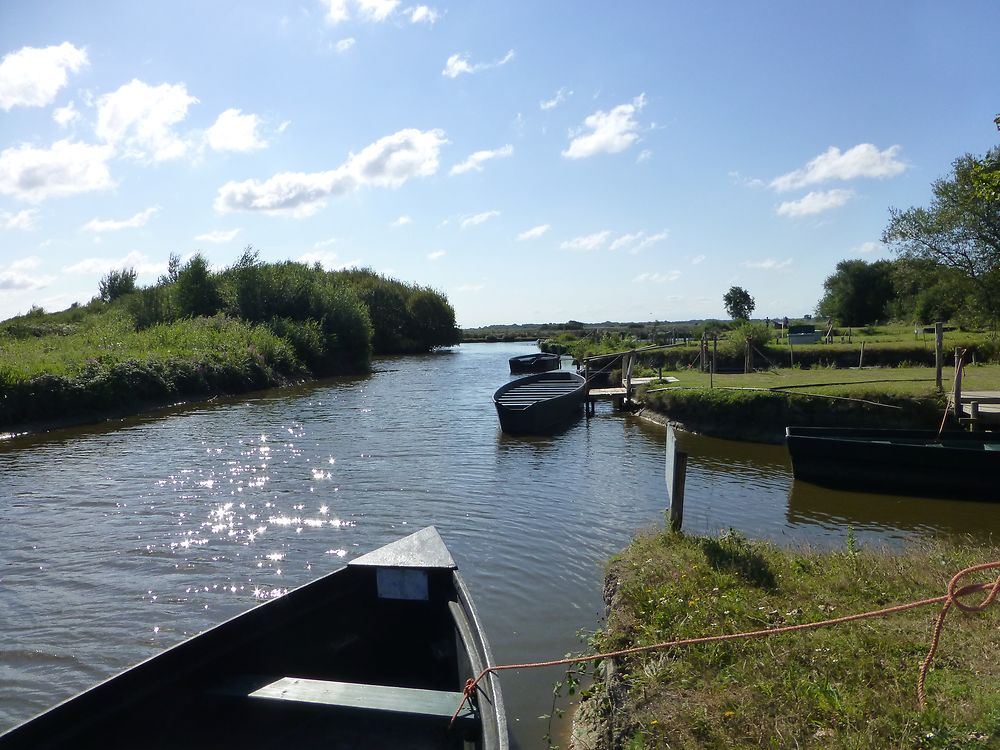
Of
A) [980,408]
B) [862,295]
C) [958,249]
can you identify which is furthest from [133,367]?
[862,295]

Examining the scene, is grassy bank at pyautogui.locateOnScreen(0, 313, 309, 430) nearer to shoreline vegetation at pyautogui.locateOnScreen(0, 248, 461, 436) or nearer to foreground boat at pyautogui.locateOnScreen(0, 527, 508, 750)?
shoreline vegetation at pyautogui.locateOnScreen(0, 248, 461, 436)

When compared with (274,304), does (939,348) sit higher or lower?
lower

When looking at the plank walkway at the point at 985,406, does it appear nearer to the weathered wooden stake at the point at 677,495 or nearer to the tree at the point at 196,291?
the weathered wooden stake at the point at 677,495

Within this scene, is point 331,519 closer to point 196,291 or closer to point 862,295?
point 196,291

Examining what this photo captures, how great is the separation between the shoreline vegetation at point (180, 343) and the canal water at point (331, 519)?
8.87ft

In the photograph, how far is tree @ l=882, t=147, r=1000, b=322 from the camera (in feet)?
99.5

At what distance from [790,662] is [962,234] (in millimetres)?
35592

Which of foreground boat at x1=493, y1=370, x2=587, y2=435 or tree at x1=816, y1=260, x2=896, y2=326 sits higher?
tree at x1=816, y1=260, x2=896, y2=326

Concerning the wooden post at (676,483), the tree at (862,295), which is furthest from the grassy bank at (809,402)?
the tree at (862,295)

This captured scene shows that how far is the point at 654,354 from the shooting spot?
3681 centimetres

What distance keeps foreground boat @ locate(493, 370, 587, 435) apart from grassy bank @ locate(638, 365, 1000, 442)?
2.96 meters

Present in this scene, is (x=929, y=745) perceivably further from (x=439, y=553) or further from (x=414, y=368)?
(x=414, y=368)

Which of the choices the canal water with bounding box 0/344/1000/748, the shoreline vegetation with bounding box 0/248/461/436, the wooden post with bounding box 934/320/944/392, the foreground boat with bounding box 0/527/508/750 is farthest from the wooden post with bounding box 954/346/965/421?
the shoreline vegetation with bounding box 0/248/461/436

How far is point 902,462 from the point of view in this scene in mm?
12648
